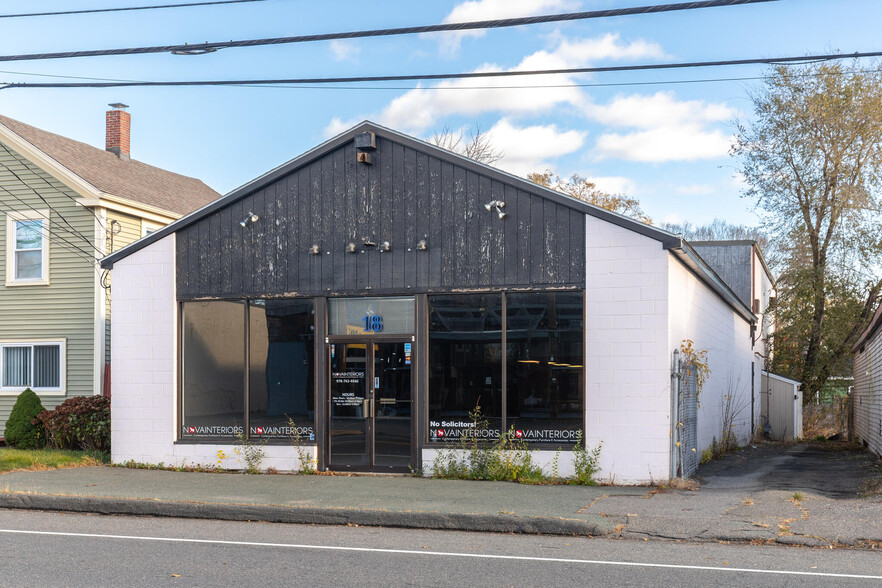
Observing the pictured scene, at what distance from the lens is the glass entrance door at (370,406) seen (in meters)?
15.2

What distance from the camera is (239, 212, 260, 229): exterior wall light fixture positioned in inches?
634

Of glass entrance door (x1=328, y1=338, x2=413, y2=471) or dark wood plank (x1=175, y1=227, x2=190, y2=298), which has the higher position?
dark wood plank (x1=175, y1=227, x2=190, y2=298)

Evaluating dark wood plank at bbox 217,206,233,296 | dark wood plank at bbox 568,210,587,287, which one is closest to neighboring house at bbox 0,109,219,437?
dark wood plank at bbox 217,206,233,296

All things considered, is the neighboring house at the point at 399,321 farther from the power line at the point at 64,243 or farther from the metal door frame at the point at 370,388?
the power line at the point at 64,243

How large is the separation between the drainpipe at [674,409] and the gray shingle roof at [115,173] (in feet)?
47.2

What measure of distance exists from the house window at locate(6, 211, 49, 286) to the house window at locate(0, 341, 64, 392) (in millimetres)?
1617

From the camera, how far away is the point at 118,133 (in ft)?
88.1

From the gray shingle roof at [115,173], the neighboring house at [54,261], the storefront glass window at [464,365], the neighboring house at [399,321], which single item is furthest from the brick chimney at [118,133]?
the storefront glass window at [464,365]

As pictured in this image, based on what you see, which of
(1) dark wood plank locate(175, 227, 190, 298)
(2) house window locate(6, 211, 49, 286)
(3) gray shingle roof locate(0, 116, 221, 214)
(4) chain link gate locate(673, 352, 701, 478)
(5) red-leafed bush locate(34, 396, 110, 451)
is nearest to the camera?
(4) chain link gate locate(673, 352, 701, 478)

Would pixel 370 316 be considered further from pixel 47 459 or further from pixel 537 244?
pixel 47 459

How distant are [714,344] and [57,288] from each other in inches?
615

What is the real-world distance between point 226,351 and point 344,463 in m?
3.09

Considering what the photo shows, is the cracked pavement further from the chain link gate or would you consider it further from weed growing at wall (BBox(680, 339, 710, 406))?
weed growing at wall (BBox(680, 339, 710, 406))

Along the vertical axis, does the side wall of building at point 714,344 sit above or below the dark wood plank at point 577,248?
below
